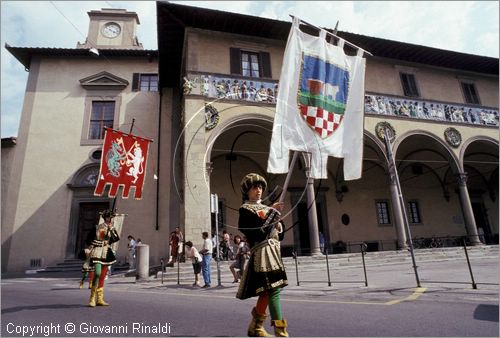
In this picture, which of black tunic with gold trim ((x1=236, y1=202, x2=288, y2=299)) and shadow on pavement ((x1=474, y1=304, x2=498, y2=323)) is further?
shadow on pavement ((x1=474, y1=304, x2=498, y2=323))

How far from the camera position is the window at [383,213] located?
19.5 meters

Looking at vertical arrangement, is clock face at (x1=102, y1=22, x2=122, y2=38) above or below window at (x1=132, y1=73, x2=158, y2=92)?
above

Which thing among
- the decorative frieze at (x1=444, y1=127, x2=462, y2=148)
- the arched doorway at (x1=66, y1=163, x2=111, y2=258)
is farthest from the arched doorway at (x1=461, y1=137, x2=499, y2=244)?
the arched doorway at (x1=66, y1=163, x2=111, y2=258)

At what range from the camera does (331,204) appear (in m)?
18.7

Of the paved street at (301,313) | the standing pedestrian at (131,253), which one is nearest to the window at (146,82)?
the standing pedestrian at (131,253)

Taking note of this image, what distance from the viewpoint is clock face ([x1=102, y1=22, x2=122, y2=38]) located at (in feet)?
67.7

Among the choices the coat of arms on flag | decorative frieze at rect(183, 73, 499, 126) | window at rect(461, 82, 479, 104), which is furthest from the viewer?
window at rect(461, 82, 479, 104)

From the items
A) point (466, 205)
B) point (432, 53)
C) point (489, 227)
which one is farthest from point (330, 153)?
point (489, 227)

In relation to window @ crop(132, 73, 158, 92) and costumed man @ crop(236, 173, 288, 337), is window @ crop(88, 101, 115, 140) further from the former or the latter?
costumed man @ crop(236, 173, 288, 337)

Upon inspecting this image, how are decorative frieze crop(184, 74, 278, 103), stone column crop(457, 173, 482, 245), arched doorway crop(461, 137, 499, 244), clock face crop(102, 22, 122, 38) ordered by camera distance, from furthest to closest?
arched doorway crop(461, 137, 499, 244) < clock face crop(102, 22, 122, 38) < stone column crop(457, 173, 482, 245) < decorative frieze crop(184, 74, 278, 103)

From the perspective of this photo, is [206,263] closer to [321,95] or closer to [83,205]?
[321,95]

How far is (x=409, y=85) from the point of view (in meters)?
17.9

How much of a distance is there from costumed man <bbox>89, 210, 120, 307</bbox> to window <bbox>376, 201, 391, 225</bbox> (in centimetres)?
1719

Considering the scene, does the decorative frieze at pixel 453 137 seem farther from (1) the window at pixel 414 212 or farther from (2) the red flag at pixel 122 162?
(2) the red flag at pixel 122 162
